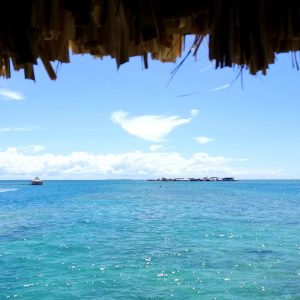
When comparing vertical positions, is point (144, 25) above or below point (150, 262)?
above

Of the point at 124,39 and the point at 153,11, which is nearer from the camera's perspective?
the point at 153,11

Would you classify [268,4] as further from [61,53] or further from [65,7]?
[61,53]

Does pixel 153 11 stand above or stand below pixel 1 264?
above

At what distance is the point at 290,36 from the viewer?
102 inches

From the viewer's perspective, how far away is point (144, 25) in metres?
2.49

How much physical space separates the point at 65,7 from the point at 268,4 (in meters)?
1.34

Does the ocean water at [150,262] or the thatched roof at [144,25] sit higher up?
the thatched roof at [144,25]

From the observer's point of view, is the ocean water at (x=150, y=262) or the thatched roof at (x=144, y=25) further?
the ocean water at (x=150, y=262)

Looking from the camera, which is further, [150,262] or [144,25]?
[150,262]

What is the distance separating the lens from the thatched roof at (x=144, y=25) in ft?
8.13

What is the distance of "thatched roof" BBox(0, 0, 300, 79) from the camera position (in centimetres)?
248

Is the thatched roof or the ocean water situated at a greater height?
the thatched roof

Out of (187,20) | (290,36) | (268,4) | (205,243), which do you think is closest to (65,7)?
(187,20)

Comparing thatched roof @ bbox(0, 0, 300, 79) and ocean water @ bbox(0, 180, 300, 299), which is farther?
ocean water @ bbox(0, 180, 300, 299)
